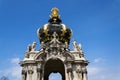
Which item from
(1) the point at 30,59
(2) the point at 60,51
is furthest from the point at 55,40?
(1) the point at 30,59

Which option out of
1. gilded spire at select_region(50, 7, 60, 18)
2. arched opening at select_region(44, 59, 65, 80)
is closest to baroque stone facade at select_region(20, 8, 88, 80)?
arched opening at select_region(44, 59, 65, 80)

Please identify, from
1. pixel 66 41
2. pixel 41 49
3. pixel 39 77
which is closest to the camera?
pixel 39 77

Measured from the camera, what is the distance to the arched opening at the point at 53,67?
3016 cm

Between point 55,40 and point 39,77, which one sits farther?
point 55,40

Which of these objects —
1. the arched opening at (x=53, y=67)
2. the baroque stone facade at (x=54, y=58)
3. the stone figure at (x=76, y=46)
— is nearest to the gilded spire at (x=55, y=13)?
the baroque stone facade at (x=54, y=58)

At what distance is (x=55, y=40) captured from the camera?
30.1 m

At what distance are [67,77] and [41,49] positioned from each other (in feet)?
15.5

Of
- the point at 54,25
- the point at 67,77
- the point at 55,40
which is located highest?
the point at 54,25

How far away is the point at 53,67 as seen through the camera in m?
32.5

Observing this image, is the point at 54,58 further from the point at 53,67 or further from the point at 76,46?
the point at 53,67

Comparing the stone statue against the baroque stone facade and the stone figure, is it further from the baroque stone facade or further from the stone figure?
the stone figure

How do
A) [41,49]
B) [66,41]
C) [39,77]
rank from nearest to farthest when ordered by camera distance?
[39,77]
[41,49]
[66,41]

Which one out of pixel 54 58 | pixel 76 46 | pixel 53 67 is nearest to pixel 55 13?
pixel 76 46

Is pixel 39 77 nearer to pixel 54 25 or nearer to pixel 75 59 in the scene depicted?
pixel 75 59
